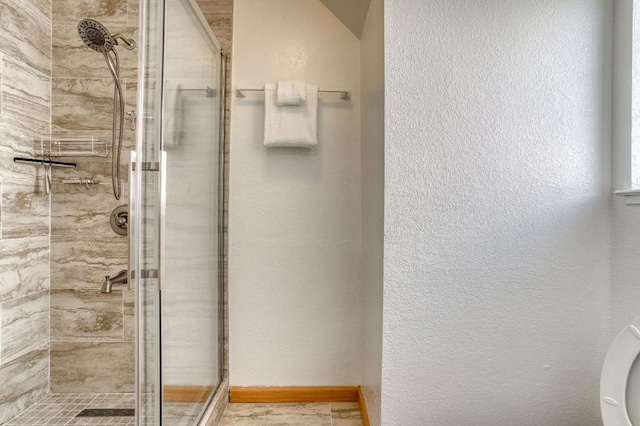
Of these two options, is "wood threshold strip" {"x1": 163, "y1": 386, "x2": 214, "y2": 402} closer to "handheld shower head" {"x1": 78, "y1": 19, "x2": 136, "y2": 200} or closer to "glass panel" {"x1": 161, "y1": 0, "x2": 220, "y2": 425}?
"glass panel" {"x1": 161, "y1": 0, "x2": 220, "y2": 425}

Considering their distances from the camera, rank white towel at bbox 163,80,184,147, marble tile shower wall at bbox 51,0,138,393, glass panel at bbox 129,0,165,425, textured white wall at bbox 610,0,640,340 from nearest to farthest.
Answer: glass panel at bbox 129,0,165,425, white towel at bbox 163,80,184,147, textured white wall at bbox 610,0,640,340, marble tile shower wall at bbox 51,0,138,393

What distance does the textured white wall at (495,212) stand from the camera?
145 centimetres

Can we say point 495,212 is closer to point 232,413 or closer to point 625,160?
point 625,160

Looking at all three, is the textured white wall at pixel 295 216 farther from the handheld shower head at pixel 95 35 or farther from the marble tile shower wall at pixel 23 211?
the marble tile shower wall at pixel 23 211

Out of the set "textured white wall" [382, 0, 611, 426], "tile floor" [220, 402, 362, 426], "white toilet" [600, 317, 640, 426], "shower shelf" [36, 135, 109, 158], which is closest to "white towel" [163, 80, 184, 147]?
"textured white wall" [382, 0, 611, 426]

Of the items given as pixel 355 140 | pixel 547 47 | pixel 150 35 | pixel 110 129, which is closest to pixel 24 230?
pixel 110 129

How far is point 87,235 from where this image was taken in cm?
207

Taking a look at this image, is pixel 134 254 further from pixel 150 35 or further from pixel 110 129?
pixel 110 129

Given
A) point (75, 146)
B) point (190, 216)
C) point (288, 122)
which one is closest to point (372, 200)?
point (288, 122)

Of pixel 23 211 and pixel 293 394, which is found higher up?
pixel 23 211

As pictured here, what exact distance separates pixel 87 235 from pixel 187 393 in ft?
3.55

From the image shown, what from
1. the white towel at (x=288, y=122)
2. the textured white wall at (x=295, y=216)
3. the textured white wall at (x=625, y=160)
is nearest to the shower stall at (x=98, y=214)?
the textured white wall at (x=295, y=216)

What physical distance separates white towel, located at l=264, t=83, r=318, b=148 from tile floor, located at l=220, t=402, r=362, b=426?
4.45 feet

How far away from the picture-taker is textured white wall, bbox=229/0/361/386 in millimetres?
2094
